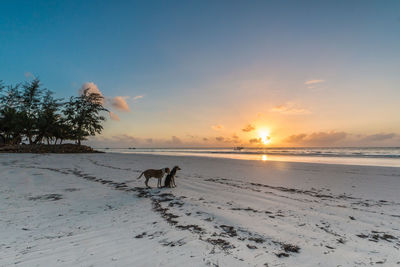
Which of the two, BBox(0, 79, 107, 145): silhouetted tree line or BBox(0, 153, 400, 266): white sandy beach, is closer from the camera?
BBox(0, 153, 400, 266): white sandy beach

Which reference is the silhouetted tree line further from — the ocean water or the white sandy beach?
the white sandy beach

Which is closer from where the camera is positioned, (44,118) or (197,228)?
(197,228)

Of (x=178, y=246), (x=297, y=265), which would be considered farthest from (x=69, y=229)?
(x=297, y=265)

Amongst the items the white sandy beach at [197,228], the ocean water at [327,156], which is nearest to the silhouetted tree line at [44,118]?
the ocean water at [327,156]

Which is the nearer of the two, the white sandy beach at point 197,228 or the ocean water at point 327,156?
the white sandy beach at point 197,228

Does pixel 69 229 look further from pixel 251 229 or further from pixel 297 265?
pixel 297 265

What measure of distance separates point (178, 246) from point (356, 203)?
208 inches

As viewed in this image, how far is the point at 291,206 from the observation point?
5.30 m

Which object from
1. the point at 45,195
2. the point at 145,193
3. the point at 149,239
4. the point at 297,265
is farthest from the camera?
the point at 145,193

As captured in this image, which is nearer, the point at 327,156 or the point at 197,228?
the point at 197,228

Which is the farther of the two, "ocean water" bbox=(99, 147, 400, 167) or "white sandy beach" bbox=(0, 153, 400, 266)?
"ocean water" bbox=(99, 147, 400, 167)

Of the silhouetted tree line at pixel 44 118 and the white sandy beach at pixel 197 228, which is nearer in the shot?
the white sandy beach at pixel 197 228

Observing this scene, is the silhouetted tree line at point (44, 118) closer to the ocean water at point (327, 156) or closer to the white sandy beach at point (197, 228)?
the ocean water at point (327, 156)

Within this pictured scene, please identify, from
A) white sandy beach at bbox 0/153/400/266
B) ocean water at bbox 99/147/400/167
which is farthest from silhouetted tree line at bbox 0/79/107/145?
white sandy beach at bbox 0/153/400/266
